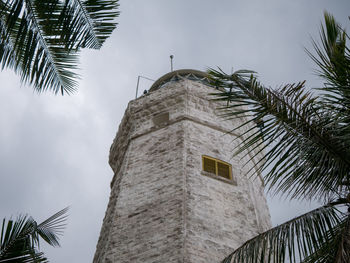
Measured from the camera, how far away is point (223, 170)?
10.7 meters

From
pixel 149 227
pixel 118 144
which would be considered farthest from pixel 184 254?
pixel 118 144

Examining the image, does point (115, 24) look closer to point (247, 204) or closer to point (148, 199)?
point (148, 199)

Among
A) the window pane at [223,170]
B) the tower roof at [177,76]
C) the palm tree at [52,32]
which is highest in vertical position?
the tower roof at [177,76]

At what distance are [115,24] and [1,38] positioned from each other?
Answer: 1.28m

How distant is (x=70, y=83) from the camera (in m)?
4.78

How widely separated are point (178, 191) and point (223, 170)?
182 centimetres

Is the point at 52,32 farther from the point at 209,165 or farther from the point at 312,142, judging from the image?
the point at 209,165

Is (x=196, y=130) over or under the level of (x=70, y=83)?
over

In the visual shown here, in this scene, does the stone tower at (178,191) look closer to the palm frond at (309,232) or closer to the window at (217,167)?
the window at (217,167)

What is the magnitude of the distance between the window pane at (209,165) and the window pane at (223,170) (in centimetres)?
17

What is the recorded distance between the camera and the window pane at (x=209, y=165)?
10.4 meters

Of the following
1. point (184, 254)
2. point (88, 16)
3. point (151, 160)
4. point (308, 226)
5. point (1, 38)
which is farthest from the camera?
point (151, 160)

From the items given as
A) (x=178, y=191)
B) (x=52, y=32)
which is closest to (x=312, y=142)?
(x=52, y=32)

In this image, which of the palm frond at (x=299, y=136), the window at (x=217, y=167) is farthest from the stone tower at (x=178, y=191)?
the palm frond at (x=299, y=136)
